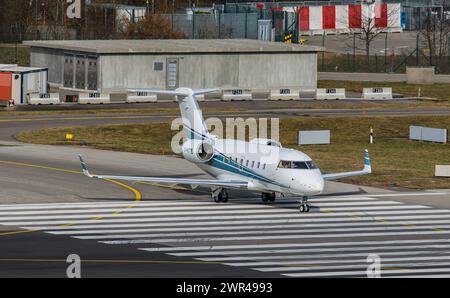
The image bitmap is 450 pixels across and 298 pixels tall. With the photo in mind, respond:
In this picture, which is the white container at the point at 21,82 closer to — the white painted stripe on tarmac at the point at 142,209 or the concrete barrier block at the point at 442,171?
the concrete barrier block at the point at 442,171

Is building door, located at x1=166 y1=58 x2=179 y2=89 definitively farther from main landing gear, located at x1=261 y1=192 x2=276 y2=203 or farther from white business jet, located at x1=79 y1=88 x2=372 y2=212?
main landing gear, located at x1=261 y1=192 x2=276 y2=203

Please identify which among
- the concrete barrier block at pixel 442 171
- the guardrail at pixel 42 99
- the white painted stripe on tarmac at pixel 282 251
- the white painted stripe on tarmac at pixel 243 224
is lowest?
the white painted stripe on tarmac at pixel 282 251

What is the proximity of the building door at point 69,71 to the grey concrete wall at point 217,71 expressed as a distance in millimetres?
5374

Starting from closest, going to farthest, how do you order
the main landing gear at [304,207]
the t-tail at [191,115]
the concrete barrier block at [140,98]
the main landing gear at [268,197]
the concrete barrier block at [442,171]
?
the main landing gear at [304,207] → the main landing gear at [268,197] → the t-tail at [191,115] → the concrete barrier block at [442,171] → the concrete barrier block at [140,98]

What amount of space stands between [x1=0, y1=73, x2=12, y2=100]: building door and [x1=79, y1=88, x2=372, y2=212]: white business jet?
46.0 meters

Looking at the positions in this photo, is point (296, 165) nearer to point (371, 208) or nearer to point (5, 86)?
point (371, 208)

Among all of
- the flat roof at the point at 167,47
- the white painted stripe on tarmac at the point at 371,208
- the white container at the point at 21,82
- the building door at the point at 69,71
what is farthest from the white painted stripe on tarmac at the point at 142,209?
the building door at the point at 69,71

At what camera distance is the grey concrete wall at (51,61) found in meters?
104

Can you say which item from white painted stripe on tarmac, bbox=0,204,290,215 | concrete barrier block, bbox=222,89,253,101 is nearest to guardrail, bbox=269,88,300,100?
concrete barrier block, bbox=222,89,253,101

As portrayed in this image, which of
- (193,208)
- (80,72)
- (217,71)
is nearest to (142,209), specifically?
(193,208)

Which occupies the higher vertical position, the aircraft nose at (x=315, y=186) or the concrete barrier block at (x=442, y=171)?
→ the aircraft nose at (x=315, y=186)

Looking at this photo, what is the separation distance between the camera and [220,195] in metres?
44.1

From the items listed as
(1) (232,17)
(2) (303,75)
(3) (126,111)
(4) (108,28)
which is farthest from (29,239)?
(4) (108,28)

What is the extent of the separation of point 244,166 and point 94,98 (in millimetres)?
52432
